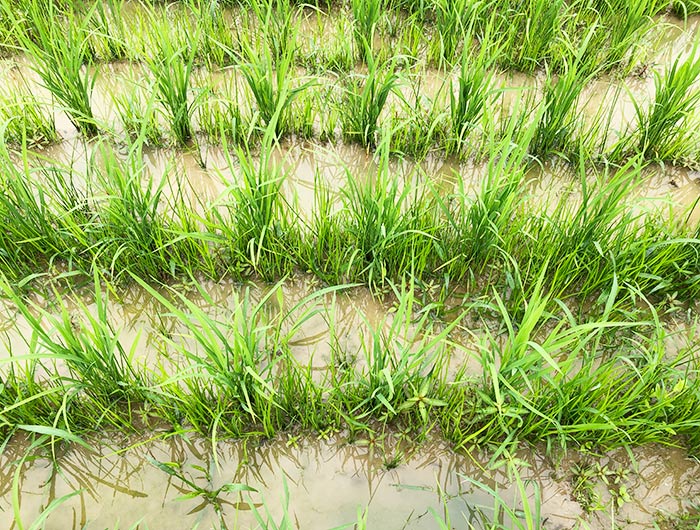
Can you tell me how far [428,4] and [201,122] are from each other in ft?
4.26

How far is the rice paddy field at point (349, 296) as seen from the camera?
1591 millimetres

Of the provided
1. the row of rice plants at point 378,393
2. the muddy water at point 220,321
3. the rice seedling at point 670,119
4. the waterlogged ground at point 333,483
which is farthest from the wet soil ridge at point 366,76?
the waterlogged ground at point 333,483

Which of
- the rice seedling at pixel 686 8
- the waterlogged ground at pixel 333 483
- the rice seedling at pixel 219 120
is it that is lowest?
the waterlogged ground at pixel 333 483

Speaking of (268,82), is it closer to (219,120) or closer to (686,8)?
(219,120)

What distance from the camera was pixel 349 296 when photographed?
200 cm

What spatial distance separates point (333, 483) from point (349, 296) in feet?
2.16

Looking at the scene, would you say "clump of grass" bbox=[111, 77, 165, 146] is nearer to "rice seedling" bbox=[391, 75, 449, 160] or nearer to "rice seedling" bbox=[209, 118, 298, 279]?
"rice seedling" bbox=[209, 118, 298, 279]

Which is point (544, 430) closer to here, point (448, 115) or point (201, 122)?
point (448, 115)

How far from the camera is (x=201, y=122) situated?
2.39 m

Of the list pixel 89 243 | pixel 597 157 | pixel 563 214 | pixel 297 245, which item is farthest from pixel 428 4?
pixel 89 243

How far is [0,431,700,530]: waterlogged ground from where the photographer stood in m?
1.58

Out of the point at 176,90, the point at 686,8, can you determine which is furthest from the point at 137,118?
the point at 686,8

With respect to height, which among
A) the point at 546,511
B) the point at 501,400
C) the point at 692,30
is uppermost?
the point at 692,30

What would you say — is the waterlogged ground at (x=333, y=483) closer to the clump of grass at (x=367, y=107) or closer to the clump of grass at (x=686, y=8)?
the clump of grass at (x=367, y=107)
